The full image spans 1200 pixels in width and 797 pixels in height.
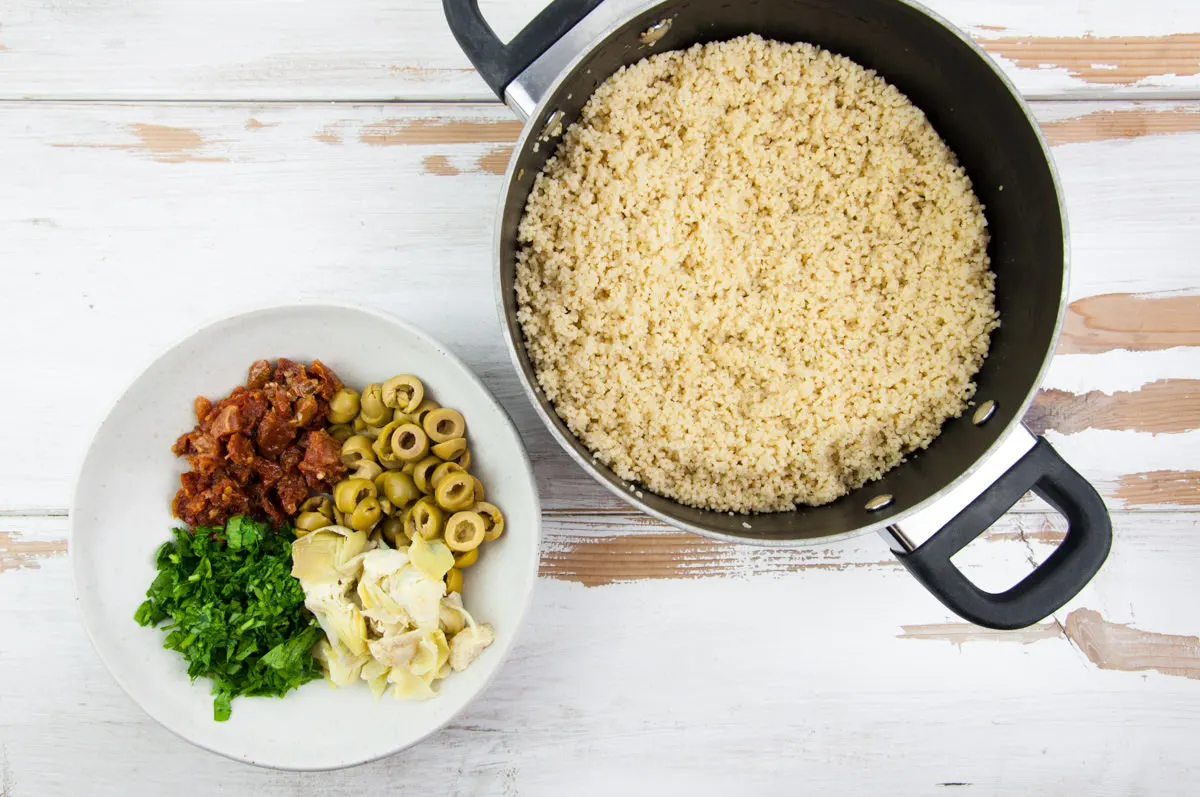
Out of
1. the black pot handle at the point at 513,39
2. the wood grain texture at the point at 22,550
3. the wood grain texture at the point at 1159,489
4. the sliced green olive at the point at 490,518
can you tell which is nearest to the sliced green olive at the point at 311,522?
the sliced green olive at the point at 490,518

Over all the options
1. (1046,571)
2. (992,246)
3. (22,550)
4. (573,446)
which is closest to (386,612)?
(573,446)

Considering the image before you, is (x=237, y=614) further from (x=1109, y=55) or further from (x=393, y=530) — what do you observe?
(x=1109, y=55)

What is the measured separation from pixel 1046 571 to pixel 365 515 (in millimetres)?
889

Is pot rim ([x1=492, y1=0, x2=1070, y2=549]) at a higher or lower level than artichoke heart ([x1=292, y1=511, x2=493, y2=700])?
higher

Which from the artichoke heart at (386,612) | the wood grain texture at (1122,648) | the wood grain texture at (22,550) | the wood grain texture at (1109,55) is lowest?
the wood grain texture at (22,550)

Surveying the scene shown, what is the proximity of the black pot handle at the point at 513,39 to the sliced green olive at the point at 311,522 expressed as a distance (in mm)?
616

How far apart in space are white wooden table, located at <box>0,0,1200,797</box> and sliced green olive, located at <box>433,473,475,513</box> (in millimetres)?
189

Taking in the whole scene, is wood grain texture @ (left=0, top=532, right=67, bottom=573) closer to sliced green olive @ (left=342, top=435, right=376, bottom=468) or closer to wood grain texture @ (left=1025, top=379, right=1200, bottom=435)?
sliced green olive @ (left=342, top=435, right=376, bottom=468)

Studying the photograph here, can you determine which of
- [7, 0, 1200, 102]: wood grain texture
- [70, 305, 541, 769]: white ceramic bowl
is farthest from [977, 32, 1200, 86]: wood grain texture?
[70, 305, 541, 769]: white ceramic bowl

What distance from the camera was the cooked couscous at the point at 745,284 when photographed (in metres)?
0.99

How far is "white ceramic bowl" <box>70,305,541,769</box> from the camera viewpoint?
1.08 m

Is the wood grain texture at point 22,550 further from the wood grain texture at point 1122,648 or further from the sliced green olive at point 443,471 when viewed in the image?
the wood grain texture at point 1122,648

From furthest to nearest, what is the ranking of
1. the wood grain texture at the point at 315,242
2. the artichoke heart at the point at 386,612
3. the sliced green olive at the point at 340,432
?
the wood grain texture at the point at 315,242
the sliced green olive at the point at 340,432
the artichoke heart at the point at 386,612

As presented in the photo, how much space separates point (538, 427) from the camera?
1.26 metres
